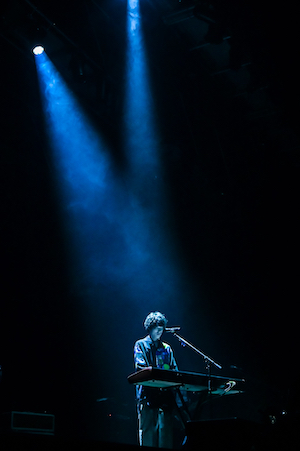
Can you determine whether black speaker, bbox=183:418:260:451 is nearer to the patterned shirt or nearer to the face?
the patterned shirt

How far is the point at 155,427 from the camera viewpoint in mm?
4504

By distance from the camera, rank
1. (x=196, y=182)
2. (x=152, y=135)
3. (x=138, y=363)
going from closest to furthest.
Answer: (x=138, y=363)
(x=152, y=135)
(x=196, y=182)

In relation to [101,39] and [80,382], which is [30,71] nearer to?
[101,39]

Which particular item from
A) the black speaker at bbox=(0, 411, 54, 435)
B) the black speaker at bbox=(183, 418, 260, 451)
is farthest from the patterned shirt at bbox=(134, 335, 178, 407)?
the black speaker at bbox=(183, 418, 260, 451)

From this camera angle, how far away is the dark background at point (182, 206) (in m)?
6.64

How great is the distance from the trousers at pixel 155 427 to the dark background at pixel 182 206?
5.85 feet

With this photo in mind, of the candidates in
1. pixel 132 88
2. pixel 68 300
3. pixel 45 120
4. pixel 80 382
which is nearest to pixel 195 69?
pixel 132 88

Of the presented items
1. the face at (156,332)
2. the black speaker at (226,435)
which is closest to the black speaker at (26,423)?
the face at (156,332)

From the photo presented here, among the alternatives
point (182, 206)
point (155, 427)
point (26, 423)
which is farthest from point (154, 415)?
point (182, 206)

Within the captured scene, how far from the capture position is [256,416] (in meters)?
8.12

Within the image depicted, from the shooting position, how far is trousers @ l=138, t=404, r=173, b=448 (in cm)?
448

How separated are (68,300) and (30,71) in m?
3.76

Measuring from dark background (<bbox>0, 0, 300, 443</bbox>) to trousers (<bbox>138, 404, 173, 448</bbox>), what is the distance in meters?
1.78

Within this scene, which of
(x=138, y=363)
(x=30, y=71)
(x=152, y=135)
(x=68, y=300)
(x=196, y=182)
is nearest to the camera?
(x=138, y=363)
